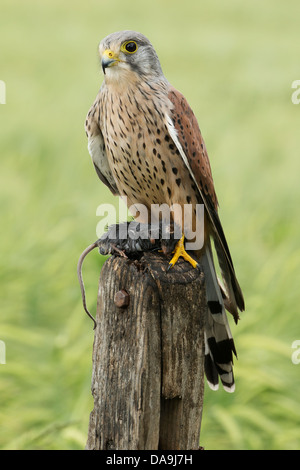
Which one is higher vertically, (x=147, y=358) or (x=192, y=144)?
(x=192, y=144)

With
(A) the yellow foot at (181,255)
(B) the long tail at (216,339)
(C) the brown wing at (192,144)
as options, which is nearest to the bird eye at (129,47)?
(C) the brown wing at (192,144)

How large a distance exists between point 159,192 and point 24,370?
1881 mm

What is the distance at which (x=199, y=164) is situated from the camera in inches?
127

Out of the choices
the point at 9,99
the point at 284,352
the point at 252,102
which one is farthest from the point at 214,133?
the point at 284,352

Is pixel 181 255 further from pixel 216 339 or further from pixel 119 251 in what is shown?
pixel 216 339

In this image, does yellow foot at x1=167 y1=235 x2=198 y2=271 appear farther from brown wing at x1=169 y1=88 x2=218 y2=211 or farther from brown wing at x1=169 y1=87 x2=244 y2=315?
brown wing at x1=169 y1=88 x2=218 y2=211

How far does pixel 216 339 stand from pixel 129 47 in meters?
1.50

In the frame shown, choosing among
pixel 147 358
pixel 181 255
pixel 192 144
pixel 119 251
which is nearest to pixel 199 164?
pixel 192 144

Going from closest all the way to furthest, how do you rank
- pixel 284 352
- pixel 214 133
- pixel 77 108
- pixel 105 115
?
pixel 105 115 → pixel 284 352 → pixel 214 133 → pixel 77 108

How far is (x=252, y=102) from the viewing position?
30.7 feet

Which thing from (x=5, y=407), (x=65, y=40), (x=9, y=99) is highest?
Answer: (x=65, y=40)

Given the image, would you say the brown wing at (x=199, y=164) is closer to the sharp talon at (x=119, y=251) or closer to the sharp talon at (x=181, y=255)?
the sharp talon at (x=181, y=255)

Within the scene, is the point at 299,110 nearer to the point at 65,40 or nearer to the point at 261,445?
the point at 65,40

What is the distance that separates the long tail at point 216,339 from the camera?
316 cm
